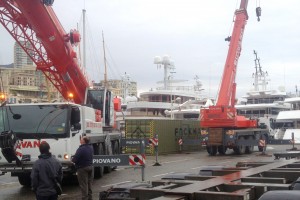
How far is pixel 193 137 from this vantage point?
30.8 m

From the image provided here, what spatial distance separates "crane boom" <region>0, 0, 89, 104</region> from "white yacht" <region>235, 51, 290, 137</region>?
33.6 m

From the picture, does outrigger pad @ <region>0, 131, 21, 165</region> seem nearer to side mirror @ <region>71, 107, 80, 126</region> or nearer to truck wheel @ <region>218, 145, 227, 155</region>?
side mirror @ <region>71, 107, 80, 126</region>

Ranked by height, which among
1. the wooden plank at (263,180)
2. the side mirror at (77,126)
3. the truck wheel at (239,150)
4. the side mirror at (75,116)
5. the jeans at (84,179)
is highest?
the side mirror at (75,116)

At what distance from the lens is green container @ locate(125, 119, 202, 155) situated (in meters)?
26.0

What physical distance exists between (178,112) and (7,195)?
4140cm

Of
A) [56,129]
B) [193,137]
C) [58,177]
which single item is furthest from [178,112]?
[58,177]

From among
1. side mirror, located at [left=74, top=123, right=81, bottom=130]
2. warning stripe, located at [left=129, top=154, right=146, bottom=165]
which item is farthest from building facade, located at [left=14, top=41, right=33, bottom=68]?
warning stripe, located at [left=129, top=154, right=146, bottom=165]

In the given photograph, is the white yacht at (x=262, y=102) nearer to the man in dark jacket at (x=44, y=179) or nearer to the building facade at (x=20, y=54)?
the building facade at (x=20, y=54)

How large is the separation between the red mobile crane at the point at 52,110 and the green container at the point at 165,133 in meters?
7.62

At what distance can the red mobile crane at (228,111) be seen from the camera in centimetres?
2361

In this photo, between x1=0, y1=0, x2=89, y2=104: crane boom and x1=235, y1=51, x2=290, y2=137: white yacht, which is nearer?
x1=0, y1=0, x2=89, y2=104: crane boom

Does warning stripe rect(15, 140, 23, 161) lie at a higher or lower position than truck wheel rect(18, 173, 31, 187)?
higher

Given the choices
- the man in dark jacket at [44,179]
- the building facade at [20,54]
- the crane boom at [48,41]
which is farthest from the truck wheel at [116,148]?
the man in dark jacket at [44,179]

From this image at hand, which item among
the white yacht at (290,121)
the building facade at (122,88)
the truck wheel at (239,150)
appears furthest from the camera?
the building facade at (122,88)
